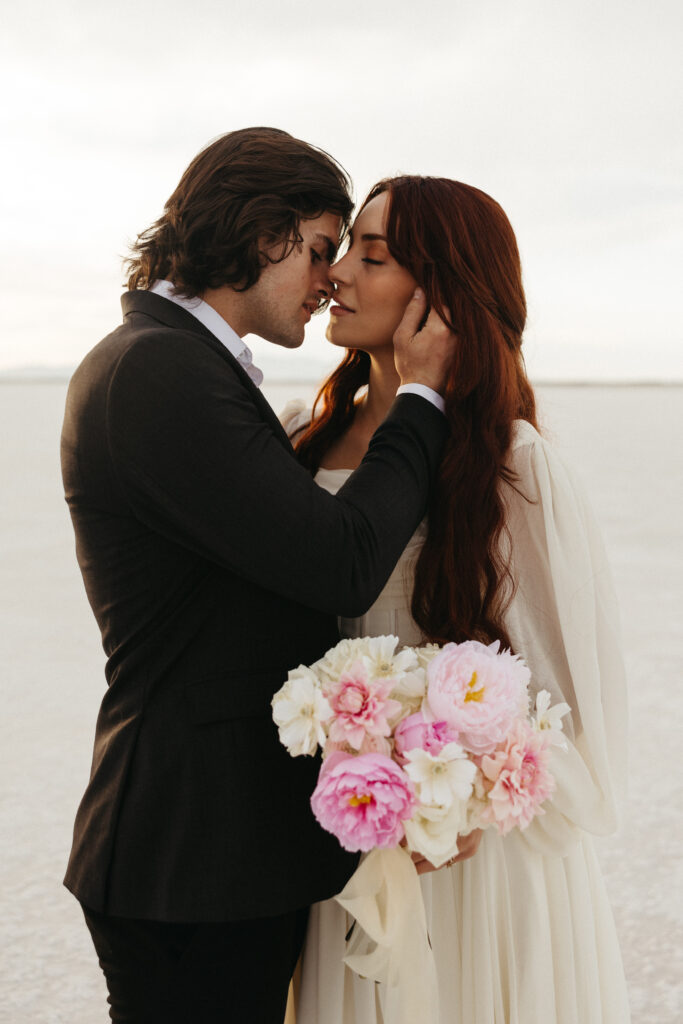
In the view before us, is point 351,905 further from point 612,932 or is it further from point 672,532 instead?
point 672,532

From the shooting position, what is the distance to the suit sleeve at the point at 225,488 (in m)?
1.41

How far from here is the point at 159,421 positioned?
1407 mm

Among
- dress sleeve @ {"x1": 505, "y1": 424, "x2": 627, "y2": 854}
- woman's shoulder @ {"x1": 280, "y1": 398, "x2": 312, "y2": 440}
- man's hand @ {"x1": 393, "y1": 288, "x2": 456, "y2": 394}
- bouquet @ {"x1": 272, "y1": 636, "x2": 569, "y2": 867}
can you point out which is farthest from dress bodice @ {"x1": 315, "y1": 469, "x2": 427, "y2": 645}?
woman's shoulder @ {"x1": 280, "y1": 398, "x2": 312, "y2": 440}

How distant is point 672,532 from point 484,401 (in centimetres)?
994

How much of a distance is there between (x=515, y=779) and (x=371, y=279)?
1118 millimetres

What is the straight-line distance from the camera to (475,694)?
1506 millimetres

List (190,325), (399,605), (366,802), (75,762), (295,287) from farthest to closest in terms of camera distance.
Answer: (75,762) → (399,605) → (295,287) → (190,325) → (366,802)

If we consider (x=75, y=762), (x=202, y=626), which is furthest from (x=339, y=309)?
(x=75, y=762)

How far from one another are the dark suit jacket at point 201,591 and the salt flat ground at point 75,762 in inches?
37.9

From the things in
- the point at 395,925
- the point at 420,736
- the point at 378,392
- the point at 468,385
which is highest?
the point at 468,385

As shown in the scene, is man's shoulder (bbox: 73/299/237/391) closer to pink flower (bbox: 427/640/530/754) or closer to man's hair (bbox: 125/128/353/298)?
man's hair (bbox: 125/128/353/298)

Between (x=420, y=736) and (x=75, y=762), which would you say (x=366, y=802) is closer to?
(x=420, y=736)

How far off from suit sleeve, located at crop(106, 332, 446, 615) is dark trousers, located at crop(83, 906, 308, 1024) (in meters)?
0.57

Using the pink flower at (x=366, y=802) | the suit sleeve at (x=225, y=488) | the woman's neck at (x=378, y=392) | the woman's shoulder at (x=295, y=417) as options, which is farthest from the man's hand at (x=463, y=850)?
the woman's shoulder at (x=295, y=417)
